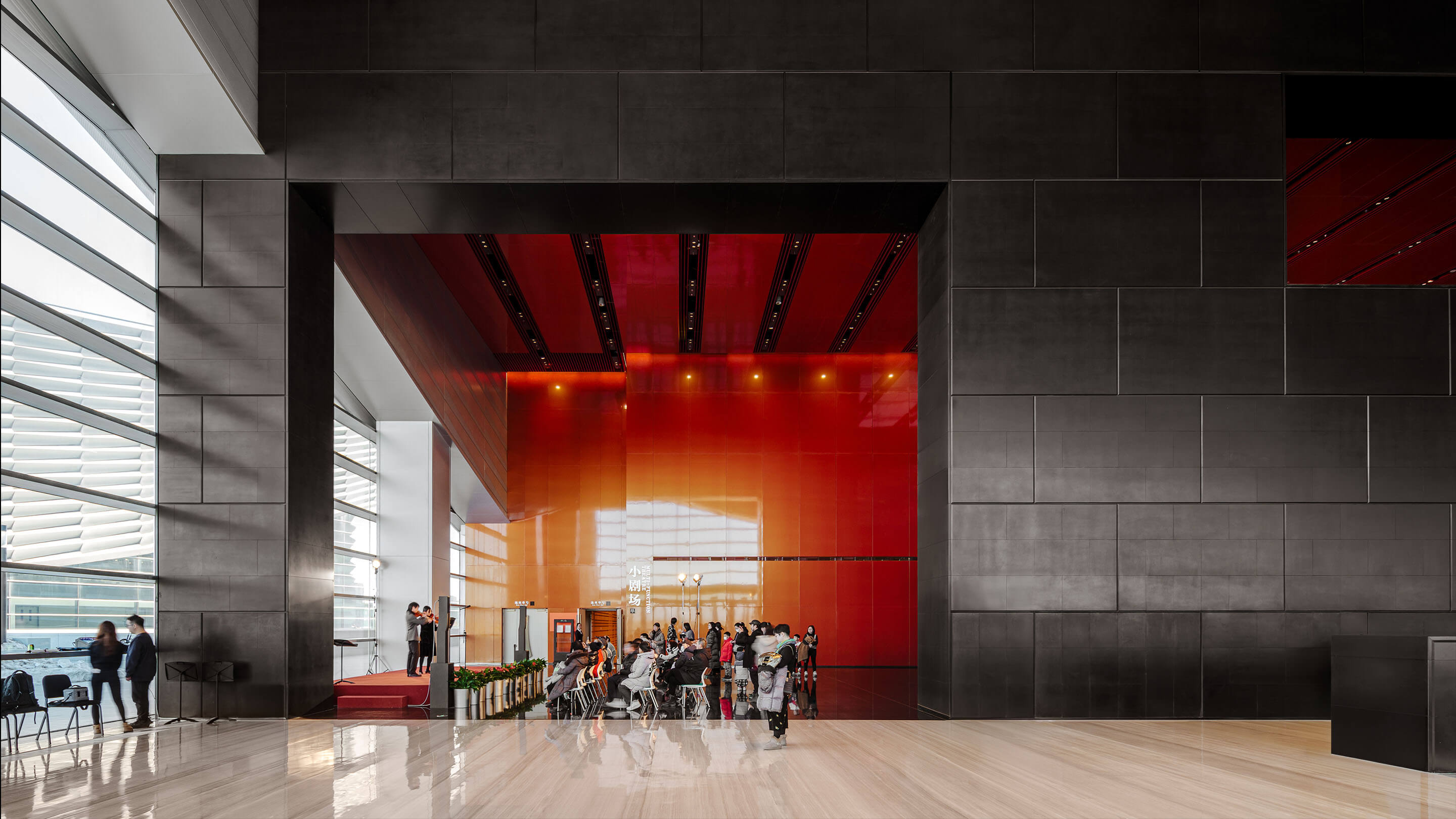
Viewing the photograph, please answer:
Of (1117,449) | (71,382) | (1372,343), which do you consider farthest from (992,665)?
(71,382)

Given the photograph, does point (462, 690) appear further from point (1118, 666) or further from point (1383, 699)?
point (1383, 699)

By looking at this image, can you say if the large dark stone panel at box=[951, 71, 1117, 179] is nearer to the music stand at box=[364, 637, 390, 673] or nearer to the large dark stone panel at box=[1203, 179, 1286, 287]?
the large dark stone panel at box=[1203, 179, 1286, 287]

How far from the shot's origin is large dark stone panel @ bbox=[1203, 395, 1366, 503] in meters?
11.9

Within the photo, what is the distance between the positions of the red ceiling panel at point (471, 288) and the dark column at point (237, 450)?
3.61 meters

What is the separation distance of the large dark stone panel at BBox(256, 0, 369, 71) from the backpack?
732cm

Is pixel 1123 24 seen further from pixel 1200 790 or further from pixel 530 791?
pixel 530 791

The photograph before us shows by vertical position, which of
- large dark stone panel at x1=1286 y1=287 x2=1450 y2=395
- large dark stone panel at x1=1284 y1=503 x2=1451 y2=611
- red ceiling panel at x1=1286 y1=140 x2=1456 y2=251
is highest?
red ceiling panel at x1=1286 y1=140 x2=1456 y2=251

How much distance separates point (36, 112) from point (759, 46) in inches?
306

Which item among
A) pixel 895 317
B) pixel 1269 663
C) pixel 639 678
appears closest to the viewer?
pixel 1269 663

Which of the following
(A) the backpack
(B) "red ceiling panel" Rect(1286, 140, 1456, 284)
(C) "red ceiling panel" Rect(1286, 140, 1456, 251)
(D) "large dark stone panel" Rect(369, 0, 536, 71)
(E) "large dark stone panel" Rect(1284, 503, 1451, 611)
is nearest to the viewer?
(A) the backpack

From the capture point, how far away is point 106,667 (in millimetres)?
10312

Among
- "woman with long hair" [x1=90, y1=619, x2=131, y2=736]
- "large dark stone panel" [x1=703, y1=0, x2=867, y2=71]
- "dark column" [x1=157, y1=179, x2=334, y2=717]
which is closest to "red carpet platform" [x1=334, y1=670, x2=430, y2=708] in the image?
"dark column" [x1=157, y1=179, x2=334, y2=717]

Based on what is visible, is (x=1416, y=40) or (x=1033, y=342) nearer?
(x=1033, y=342)

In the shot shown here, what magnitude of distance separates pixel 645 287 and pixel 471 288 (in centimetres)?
360
